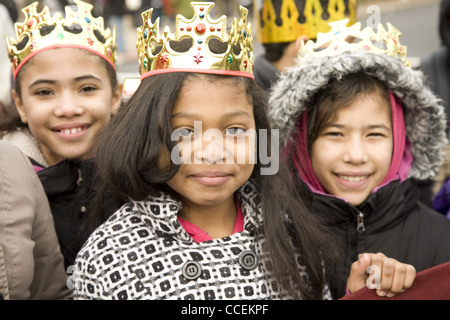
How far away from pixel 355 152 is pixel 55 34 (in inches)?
50.5

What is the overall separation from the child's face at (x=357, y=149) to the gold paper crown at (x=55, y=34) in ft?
3.28

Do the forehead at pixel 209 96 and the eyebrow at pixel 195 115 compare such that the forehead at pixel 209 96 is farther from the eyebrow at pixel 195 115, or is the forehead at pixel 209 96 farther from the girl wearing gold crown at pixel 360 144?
the girl wearing gold crown at pixel 360 144

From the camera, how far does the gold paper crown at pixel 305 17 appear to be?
304 cm

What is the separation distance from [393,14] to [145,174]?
11.5m

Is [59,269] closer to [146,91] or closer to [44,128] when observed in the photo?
[44,128]

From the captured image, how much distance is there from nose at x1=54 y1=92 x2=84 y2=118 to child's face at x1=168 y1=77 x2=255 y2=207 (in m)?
0.71

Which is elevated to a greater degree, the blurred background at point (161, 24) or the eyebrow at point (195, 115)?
the blurred background at point (161, 24)

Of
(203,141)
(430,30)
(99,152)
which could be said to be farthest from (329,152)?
(430,30)

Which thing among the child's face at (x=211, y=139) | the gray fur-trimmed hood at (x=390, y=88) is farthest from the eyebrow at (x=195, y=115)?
the gray fur-trimmed hood at (x=390, y=88)

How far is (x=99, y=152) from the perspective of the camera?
208 cm

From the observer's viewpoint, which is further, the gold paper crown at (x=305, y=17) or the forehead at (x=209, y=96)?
the gold paper crown at (x=305, y=17)

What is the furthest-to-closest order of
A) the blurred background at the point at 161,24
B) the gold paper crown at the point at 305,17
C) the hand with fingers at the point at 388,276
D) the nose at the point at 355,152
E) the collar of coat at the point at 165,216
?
the blurred background at the point at 161,24 < the gold paper crown at the point at 305,17 < the nose at the point at 355,152 < the collar of coat at the point at 165,216 < the hand with fingers at the point at 388,276
